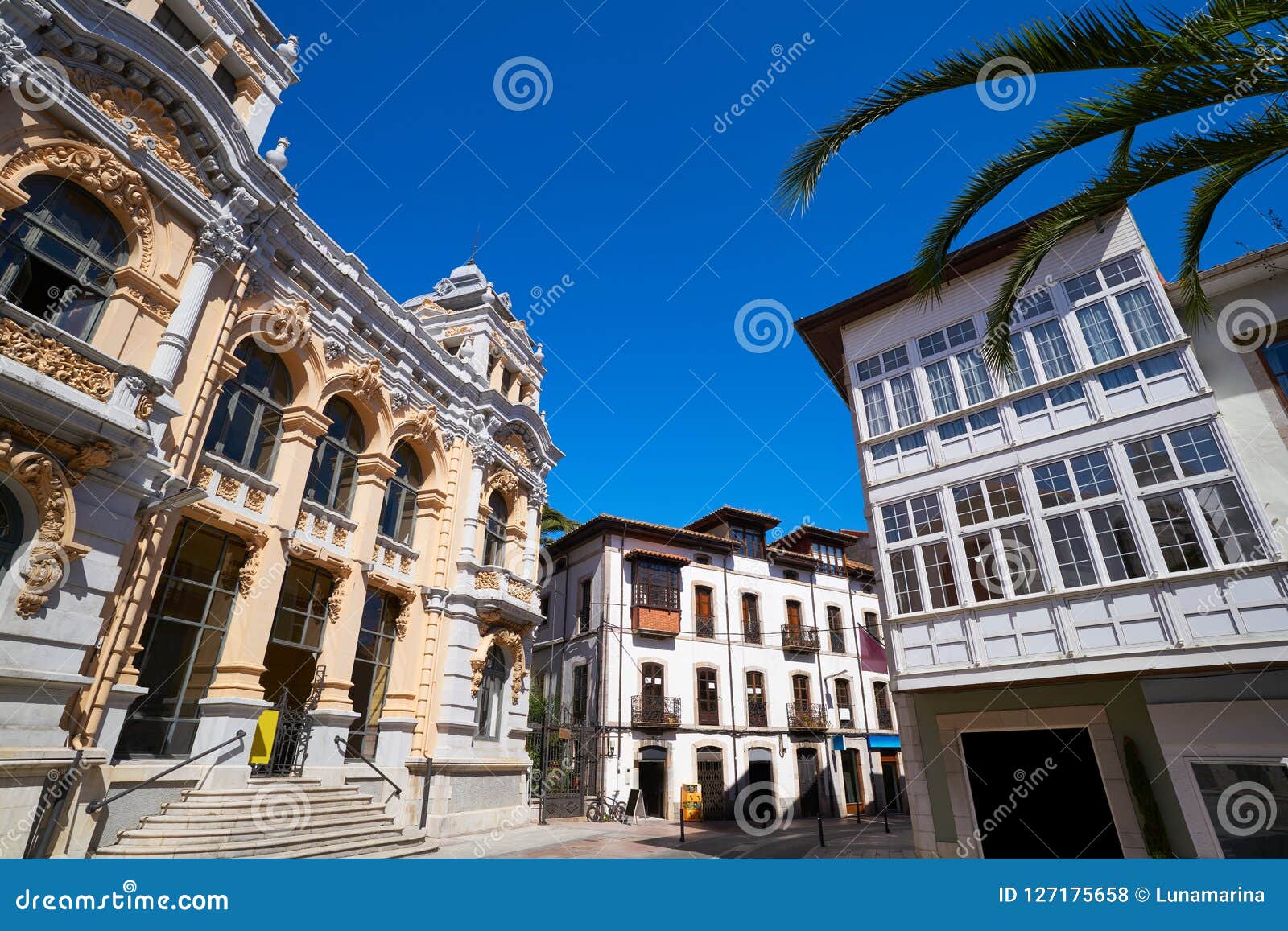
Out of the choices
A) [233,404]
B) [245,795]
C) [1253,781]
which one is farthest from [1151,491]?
[233,404]

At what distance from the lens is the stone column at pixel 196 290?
10555 mm

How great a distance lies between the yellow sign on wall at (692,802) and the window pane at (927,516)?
15488mm

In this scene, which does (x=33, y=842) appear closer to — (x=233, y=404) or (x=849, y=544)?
(x=233, y=404)

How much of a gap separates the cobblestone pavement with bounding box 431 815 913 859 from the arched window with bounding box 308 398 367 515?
8.36 meters

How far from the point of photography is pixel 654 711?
25.7 metres

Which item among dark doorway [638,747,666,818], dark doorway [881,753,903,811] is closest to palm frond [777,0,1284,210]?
dark doorway [638,747,666,818]

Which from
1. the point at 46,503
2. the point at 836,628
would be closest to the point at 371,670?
the point at 46,503

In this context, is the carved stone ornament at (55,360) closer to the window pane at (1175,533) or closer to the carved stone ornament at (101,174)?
the carved stone ornament at (101,174)

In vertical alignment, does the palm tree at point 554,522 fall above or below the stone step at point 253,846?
above

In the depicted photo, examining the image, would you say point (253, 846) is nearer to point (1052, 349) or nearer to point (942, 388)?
point (942, 388)

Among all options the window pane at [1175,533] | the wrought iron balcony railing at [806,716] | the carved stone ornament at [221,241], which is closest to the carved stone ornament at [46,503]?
the carved stone ornament at [221,241]

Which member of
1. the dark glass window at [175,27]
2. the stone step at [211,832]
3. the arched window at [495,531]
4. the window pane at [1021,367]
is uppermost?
the dark glass window at [175,27]

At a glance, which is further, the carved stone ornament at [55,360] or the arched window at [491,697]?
the arched window at [491,697]

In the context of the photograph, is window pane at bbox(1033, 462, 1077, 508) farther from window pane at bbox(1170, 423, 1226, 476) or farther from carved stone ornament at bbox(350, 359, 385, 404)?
carved stone ornament at bbox(350, 359, 385, 404)
